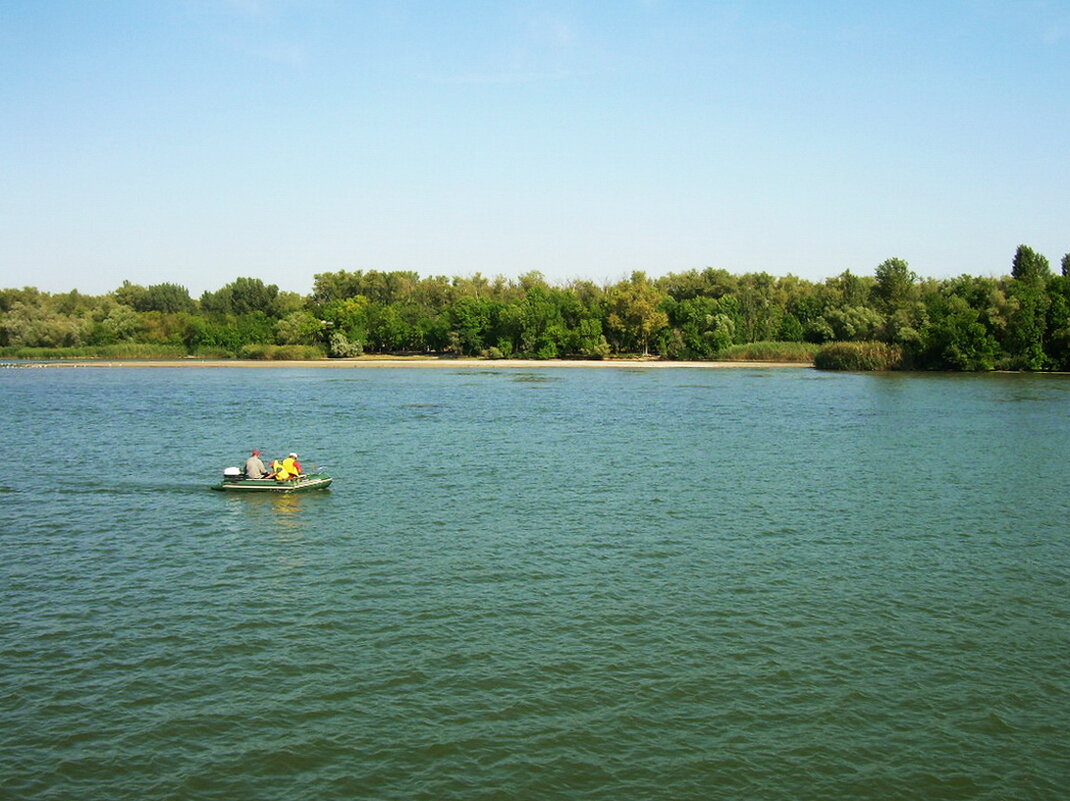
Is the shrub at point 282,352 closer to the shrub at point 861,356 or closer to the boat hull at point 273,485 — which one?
the shrub at point 861,356

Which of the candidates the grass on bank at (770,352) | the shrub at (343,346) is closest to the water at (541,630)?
the grass on bank at (770,352)

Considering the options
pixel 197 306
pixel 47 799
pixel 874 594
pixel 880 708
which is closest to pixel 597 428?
pixel 874 594

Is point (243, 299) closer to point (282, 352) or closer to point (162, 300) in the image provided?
point (162, 300)

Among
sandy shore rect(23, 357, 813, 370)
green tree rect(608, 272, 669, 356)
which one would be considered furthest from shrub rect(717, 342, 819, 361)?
green tree rect(608, 272, 669, 356)

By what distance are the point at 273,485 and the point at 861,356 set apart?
93.3m

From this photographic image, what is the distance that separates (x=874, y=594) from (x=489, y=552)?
905 cm

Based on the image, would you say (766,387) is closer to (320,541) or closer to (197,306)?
(320,541)

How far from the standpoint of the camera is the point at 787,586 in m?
20.2

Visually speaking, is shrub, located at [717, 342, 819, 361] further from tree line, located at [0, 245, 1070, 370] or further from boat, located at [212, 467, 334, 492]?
boat, located at [212, 467, 334, 492]

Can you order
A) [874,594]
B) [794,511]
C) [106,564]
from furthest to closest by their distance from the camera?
[794,511] < [106,564] < [874,594]

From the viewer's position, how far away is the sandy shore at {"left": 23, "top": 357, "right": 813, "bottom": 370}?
130 metres

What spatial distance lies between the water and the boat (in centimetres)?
64

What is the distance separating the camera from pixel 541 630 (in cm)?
1741

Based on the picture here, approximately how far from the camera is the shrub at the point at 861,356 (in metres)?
109
